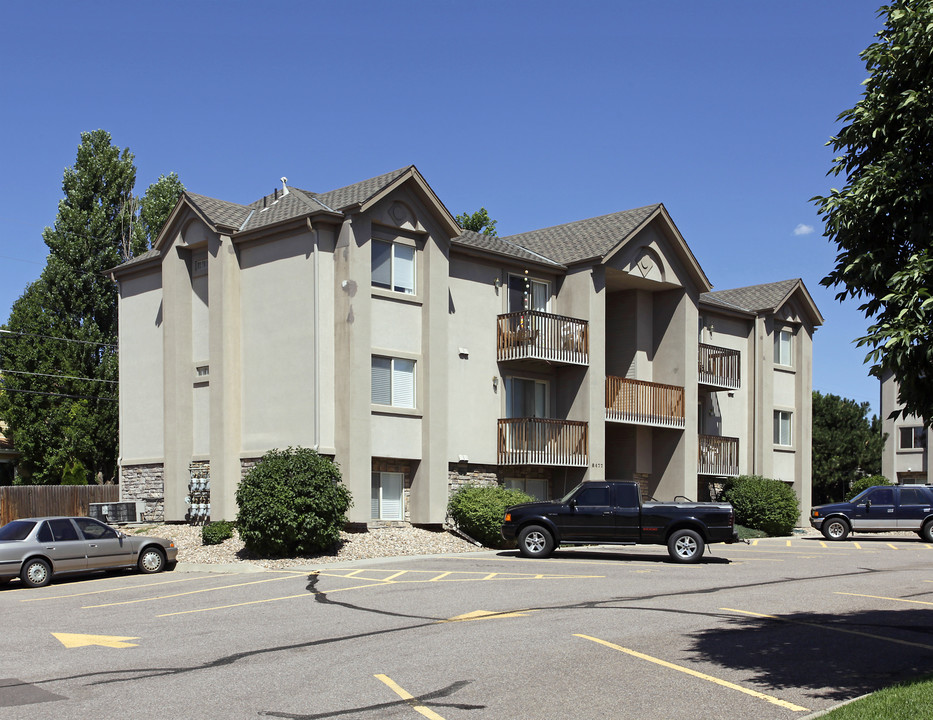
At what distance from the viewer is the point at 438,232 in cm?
2750

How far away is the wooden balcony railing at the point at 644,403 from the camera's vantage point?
31266 mm

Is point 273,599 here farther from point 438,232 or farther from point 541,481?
point 541,481

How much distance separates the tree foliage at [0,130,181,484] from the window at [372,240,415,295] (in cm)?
2012

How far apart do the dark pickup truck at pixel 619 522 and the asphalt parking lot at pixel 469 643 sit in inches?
70.6

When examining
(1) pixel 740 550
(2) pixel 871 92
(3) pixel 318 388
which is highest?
(2) pixel 871 92

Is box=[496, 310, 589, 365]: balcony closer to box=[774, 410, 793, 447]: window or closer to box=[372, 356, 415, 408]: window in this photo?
box=[372, 356, 415, 408]: window

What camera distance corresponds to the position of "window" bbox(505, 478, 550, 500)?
30297 millimetres

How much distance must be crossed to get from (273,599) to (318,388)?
962 cm

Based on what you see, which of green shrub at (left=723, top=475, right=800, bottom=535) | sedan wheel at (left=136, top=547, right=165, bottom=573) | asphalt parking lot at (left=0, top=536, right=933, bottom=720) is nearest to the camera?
asphalt parking lot at (left=0, top=536, right=933, bottom=720)

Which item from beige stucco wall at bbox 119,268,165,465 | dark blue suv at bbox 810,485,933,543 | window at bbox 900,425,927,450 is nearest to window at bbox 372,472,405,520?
beige stucco wall at bbox 119,268,165,465

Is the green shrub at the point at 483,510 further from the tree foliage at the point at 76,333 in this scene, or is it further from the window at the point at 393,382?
the tree foliage at the point at 76,333

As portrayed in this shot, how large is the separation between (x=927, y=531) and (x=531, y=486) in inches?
457

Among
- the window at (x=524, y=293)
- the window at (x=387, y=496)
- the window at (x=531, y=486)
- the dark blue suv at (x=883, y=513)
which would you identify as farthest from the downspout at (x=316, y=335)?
the dark blue suv at (x=883, y=513)

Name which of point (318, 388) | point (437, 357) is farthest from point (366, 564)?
point (437, 357)
